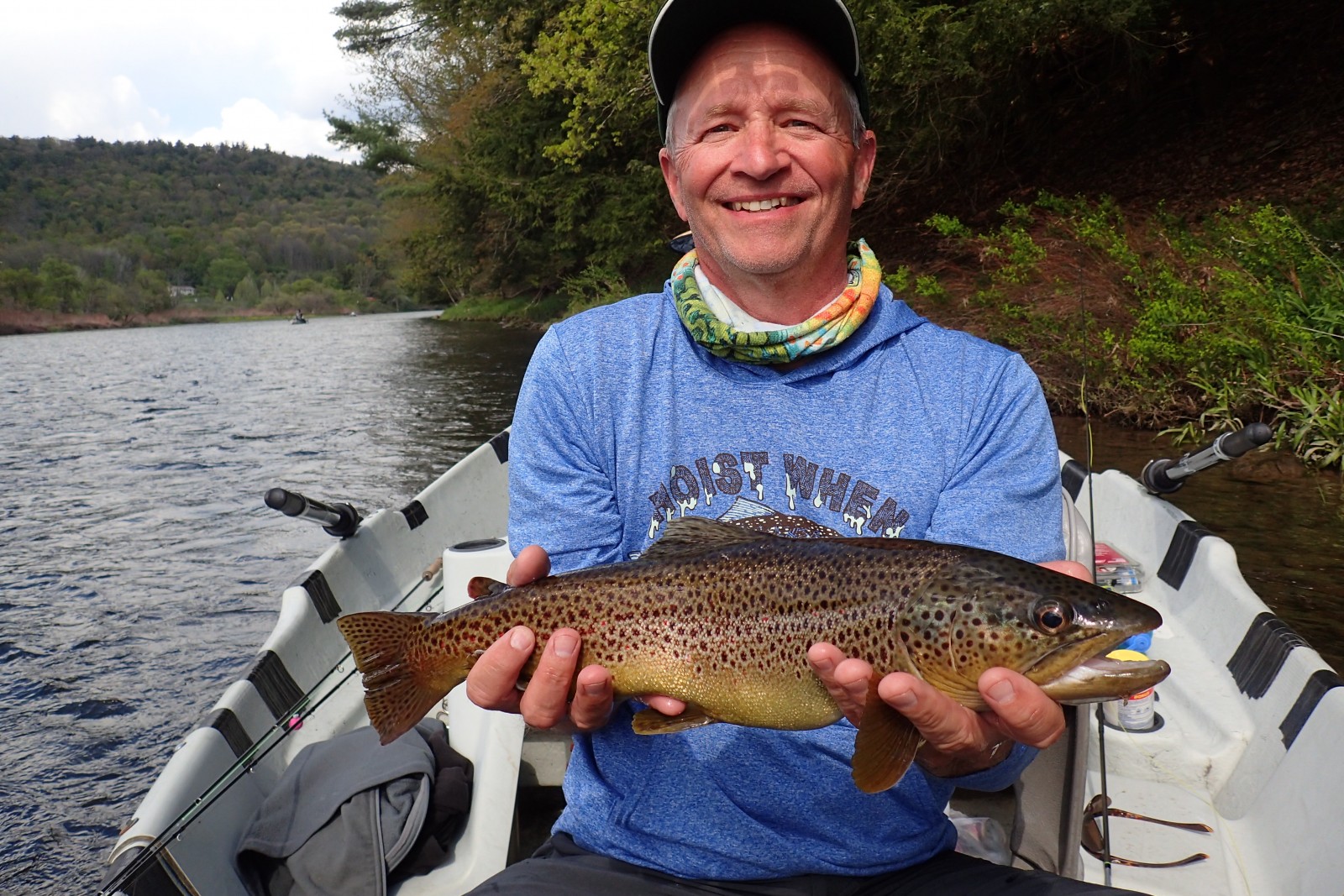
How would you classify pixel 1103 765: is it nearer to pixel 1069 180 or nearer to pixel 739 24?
pixel 739 24

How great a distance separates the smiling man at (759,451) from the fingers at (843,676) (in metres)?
0.19

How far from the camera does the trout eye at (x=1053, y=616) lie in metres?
2.07

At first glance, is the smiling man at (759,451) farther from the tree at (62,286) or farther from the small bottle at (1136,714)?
the tree at (62,286)

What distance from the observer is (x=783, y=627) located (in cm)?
223

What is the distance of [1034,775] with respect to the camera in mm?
2945

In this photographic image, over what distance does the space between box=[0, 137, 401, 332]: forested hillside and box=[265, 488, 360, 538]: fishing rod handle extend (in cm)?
10704

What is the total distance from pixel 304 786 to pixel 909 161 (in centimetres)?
2153

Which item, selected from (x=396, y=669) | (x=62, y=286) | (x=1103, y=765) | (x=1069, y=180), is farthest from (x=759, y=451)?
(x=62, y=286)

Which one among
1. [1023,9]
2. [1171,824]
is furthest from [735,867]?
[1023,9]

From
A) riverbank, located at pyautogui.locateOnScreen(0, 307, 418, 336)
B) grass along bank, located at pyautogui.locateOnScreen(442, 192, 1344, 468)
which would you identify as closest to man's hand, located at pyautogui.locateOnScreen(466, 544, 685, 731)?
grass along bank, located at pyautogui.locateOnScreen(442, 192, 1344, 468)

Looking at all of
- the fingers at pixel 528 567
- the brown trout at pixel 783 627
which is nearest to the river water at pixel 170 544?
the brown trout at pixel 783 627

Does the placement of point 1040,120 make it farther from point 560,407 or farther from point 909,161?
point 560,407

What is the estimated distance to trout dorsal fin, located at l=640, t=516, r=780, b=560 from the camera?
2.39 meters

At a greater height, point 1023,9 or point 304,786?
point 1023,9
